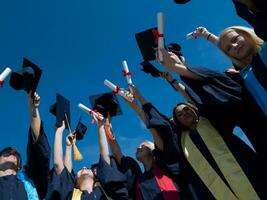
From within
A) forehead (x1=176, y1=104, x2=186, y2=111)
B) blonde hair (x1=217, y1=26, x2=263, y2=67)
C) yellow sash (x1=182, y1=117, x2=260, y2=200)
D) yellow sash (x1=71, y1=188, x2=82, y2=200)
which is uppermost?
blonde hair (x1=217, y1=26, x2=263, y2=67)

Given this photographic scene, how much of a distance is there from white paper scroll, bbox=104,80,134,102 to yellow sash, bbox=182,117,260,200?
3.73ft

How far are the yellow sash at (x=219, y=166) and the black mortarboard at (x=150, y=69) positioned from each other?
887 millimetres

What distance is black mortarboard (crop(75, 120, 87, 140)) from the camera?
4.71 meters

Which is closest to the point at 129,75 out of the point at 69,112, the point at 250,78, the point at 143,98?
the point at 143,98

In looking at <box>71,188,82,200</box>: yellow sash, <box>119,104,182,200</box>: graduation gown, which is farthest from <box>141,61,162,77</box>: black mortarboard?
<box>71,188,82,200</box>: yellow sash

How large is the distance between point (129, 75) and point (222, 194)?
1.88 meters

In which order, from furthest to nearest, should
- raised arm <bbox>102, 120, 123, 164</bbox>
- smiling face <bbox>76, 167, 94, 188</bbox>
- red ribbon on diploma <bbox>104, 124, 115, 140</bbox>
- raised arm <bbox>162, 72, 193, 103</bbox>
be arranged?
red ribbon on diploma <bbox>104, 124, 115, 140</bbox>, smiling face <bbox>76, 167, 94, 188</bbox>, raised arm <bbox>102, 120, 123, 164</bbox>, raised arm <bbox>162, 72, 193, 103</bbox>

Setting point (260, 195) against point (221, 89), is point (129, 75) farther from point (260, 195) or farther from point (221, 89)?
point (260, 195)

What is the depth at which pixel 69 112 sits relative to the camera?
15.4 feet

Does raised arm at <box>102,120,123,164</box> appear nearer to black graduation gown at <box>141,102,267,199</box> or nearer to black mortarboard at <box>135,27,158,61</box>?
black graduation gown at <box>141,102,267,199</box>

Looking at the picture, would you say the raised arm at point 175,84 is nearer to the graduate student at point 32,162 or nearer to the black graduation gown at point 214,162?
the black graduation gown at point 214,162

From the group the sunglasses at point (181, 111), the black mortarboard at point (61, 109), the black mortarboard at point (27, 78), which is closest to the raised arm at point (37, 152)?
the black mortarboard at point (27, 78)

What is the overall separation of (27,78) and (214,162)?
2.00 meters

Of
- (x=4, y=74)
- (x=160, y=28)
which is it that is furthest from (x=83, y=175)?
(x=160, y=28)
